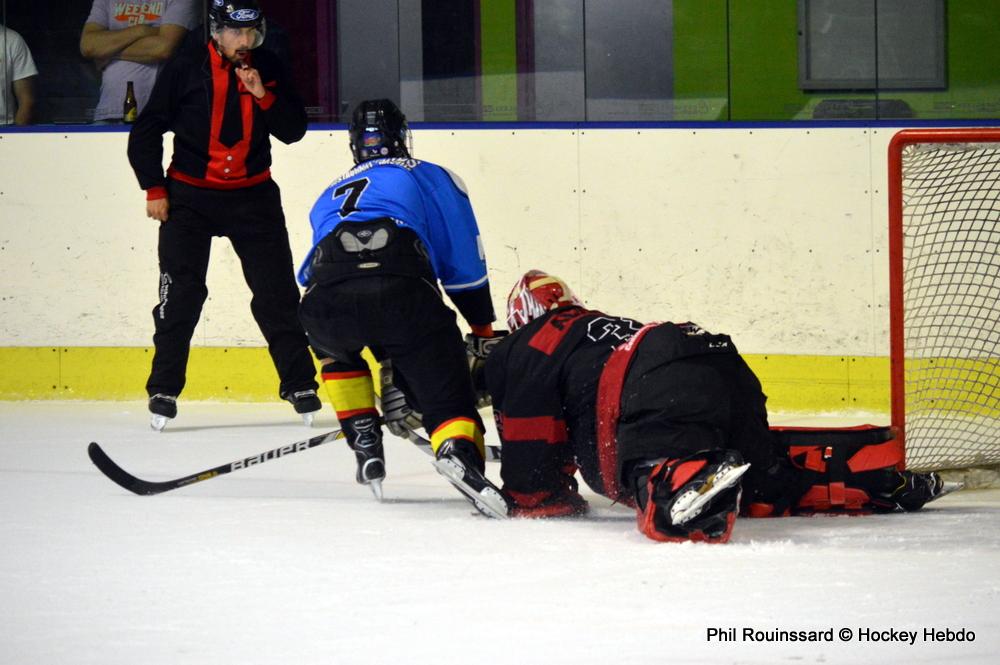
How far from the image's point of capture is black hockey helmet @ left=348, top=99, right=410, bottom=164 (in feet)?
A: 11.4

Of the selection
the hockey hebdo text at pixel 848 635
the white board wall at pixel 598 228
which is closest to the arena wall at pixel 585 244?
the white board wall at pixel 598 228

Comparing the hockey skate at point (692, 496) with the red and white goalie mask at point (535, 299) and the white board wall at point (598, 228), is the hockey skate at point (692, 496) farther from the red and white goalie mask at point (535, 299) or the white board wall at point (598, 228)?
the white board wall at point (598, 228)

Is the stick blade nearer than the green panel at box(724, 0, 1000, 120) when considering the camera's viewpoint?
Yes

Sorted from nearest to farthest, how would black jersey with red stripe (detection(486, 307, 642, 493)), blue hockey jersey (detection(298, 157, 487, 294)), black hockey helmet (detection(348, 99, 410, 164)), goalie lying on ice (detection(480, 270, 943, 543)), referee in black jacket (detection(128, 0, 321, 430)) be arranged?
1. goalie lying on ice (detection(480, 270, 943, 543))
2. black jersey with red stripe (detection(486, 307, 642, 493))
3. blue hockey jersey (detection(298, 157, 487, 294))
4. black hockey helmet (detection(348, 99, 410, 164))
5. referee in black jacket (detection(128, 0, 321, 430))

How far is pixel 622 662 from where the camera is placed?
2076 mm

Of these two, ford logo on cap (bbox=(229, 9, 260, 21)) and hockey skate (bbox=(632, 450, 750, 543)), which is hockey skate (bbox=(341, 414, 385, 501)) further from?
ford logo on cap (bbox=(229, 9, 260, 21))

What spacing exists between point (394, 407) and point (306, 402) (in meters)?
1.25

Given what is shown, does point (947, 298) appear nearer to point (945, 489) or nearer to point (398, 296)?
point (945, 489)

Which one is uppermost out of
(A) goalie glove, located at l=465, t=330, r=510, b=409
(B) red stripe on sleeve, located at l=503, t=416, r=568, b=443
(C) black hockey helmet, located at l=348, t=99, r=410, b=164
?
(C) black hockey helmet, located at l=348, t=99, r=410, b=164

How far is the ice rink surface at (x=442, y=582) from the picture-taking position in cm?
215

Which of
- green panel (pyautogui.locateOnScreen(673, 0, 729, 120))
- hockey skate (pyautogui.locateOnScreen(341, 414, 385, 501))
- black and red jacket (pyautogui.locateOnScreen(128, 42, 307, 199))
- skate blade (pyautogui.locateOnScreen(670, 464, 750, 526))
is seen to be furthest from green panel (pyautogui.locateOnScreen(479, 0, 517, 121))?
skate blade (pyautogui.locateOnScreen(670, 464, 750, 526))

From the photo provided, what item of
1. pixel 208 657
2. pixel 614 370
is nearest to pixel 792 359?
pixel 614 370

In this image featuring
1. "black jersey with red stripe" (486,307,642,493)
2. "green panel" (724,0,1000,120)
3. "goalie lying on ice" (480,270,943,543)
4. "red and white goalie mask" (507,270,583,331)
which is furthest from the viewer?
"green panel" (724,0,1000,120)

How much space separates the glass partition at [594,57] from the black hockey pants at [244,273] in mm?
763
